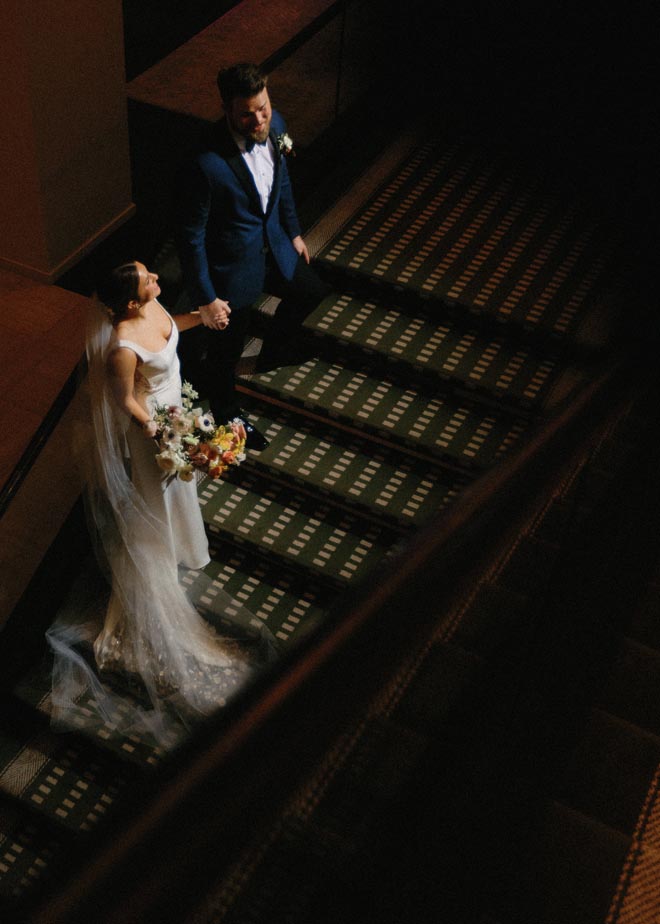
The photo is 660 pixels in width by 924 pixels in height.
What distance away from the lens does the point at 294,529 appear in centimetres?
494

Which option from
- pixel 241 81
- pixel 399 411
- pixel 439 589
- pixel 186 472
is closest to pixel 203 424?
pixel 186 472

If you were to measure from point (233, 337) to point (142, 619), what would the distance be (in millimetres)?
1339

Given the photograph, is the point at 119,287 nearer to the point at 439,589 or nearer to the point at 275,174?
the point at 275,174

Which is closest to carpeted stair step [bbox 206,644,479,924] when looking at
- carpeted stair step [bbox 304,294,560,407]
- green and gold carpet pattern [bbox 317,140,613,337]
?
carpeted stair step [bbox 304,294,560,407]

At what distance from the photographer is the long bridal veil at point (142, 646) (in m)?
4.57

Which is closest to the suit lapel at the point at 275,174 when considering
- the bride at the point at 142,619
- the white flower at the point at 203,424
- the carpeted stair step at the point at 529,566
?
the bride at the point at 142,619

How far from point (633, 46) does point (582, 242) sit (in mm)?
1051

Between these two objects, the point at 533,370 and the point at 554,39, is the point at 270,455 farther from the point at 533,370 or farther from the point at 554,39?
the point at 554,39

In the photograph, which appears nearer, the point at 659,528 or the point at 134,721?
the point at 659,528

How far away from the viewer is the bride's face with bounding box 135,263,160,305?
153 inches

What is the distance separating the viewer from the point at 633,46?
18.1 ft

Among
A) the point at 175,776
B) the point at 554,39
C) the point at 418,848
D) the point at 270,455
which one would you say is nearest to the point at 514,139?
the point at 554,39

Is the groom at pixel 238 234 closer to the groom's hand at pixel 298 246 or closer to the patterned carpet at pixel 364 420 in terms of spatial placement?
the groom's hand at pixel 298 246

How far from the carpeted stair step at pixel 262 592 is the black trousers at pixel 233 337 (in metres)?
0.69
